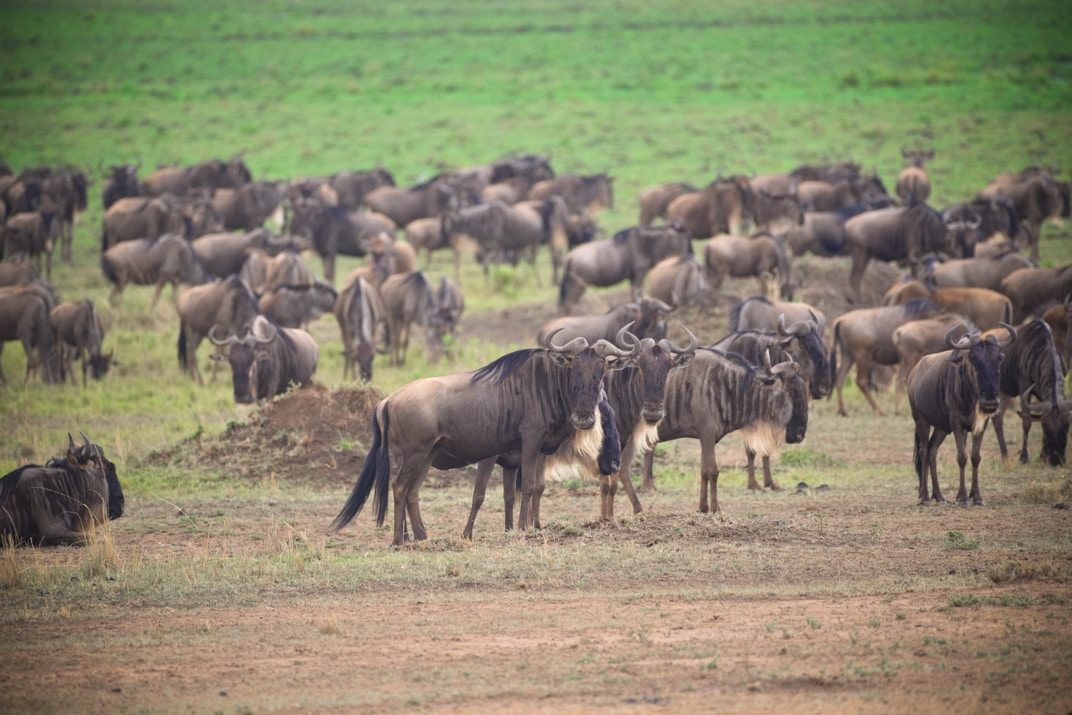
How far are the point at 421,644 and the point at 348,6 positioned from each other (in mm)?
65778

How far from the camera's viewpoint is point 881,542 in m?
8.77

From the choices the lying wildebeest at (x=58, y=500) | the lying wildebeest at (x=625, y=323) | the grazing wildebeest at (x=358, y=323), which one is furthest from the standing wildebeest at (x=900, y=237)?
the lying wildebeest at (x=58, y=500)

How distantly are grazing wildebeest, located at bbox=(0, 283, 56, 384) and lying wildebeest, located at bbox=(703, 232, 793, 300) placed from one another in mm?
9213

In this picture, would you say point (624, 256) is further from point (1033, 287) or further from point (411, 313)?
point (1033, 287)

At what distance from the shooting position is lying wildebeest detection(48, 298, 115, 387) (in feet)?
55.0

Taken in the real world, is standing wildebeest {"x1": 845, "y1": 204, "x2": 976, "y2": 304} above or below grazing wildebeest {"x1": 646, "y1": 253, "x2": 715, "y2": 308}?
above

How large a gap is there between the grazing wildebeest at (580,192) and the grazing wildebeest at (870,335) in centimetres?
1292

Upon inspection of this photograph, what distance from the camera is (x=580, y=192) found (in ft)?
91.0

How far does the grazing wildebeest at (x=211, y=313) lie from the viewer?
16984 mm

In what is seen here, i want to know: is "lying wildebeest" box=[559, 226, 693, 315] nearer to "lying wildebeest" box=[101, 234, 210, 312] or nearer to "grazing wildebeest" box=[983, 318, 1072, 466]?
"lying wildebeest" box=[101, 234, 210, 312]

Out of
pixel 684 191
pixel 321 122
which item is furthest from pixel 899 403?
pixel 321 122

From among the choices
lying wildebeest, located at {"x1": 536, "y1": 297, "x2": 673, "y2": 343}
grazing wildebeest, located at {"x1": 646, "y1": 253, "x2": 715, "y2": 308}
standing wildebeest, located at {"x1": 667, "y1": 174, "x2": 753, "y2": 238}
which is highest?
standing wildebeest, located at {"x1": 667, "y1": 174, "x2": 753, "y2": 238}

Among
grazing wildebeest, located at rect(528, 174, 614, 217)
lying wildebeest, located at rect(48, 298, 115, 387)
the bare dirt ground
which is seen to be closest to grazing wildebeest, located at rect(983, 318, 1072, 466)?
the bare dirt ground

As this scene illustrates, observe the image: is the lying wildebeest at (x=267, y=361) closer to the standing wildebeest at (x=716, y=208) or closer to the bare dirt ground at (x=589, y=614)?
the bare dirt ground at (x=589, y=614)
